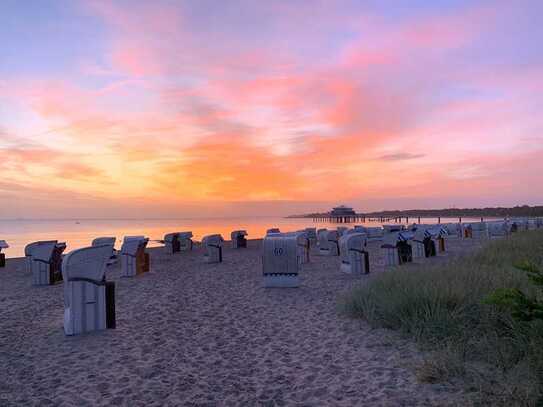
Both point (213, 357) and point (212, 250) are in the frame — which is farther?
point (212, 250)

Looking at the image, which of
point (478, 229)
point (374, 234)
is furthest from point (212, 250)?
point (478, 229)

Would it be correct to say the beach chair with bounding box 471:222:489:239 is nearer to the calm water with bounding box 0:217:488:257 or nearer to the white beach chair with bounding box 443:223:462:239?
the white beach chair with bounding box 443:223:462:239

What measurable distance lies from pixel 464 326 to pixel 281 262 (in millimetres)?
6187

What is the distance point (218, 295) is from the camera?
438 inches

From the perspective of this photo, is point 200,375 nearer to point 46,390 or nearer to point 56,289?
point 46,390

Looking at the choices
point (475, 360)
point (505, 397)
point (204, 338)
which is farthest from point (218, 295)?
point (505, 397)

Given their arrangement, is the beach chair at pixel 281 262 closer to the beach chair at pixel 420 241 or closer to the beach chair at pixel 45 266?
the beach chair at pixel 45 266

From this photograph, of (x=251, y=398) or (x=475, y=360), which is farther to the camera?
(x=475, y=360)

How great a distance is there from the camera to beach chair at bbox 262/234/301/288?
1190 cm

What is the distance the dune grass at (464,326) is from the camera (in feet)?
14.6

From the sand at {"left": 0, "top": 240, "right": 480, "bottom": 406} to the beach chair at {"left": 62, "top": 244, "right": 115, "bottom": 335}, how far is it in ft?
0.84

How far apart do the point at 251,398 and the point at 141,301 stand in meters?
6.47

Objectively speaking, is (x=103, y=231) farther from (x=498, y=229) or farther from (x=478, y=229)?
(x=498, y=229)

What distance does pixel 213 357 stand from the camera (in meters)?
6.21
